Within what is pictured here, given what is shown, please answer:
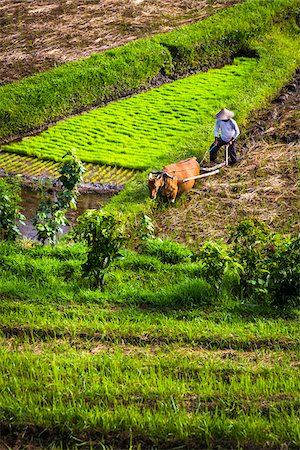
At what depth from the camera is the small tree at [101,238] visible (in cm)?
706

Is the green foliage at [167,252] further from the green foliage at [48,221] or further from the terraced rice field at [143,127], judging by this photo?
the terraced rice field at [143,127]

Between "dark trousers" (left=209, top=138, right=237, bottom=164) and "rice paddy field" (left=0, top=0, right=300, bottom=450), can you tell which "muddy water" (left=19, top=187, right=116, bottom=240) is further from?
"dark trousers" (left=209, top=138, right=237, bottom=164)

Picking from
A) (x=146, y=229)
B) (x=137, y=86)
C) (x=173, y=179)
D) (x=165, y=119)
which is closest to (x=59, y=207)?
(x=146, y=229)

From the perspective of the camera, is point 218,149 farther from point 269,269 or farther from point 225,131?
point 269,269

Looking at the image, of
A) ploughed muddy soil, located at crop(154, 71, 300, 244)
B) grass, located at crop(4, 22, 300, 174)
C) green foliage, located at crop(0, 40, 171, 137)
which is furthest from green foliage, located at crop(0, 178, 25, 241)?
green foliage, located at crop(0, 40, 171, 137)

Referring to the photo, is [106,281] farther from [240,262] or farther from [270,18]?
[270,18]

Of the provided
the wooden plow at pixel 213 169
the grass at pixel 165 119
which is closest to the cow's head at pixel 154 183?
the wooden plow at pixel 213 169

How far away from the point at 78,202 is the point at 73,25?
8.93 metres

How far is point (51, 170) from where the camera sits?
11875 mm

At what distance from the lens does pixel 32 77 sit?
14.9m

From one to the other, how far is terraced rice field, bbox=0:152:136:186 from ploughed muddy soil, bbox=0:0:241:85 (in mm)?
3696

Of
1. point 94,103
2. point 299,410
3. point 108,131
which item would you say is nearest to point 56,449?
point 299,410

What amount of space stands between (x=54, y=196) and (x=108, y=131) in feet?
9.44

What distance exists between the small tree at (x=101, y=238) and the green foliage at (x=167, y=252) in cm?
126
